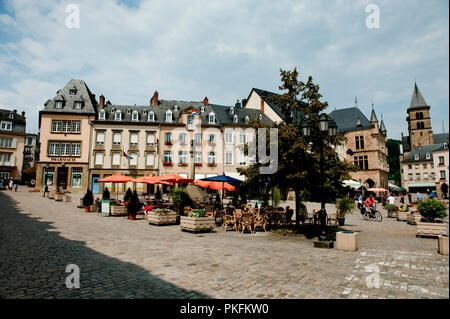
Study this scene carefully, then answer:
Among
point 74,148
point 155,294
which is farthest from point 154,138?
point 155,294

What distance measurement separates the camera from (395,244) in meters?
9.91

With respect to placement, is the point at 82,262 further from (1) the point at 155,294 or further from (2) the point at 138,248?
(1) the point at 155,294

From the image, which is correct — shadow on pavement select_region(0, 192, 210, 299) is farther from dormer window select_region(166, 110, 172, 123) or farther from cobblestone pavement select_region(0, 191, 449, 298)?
dormer window select_region(166, 110, 172, 123)

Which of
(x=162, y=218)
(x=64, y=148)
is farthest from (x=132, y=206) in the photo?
(x=64, y=148)

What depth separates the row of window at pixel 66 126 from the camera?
3753cm

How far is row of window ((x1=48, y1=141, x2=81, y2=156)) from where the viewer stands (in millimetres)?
37094

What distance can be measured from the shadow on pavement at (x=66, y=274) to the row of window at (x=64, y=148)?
104 ft

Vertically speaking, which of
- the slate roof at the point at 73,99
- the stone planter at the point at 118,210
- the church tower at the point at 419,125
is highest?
the church tower at the point at 419,125

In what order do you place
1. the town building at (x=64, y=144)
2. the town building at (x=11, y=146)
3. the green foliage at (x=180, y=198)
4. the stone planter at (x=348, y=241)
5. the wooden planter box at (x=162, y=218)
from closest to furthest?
the stone planter at (x=348, y=241) → the wooden planter box at (x=162, y=218) → the green foliage at (x=180, y=198) → the town building at (x=64, y=144) → the town building at (x=11, y=146)

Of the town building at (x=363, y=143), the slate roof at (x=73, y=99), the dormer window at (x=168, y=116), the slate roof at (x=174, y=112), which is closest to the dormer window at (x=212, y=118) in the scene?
the slate roof at (x=174, y=112)

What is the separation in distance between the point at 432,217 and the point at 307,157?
6.24 metres

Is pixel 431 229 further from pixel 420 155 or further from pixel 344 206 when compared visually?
pixel 420 155

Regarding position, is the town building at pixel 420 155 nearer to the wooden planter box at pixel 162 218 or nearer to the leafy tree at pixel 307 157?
the leafy tree at pixel 307 157
